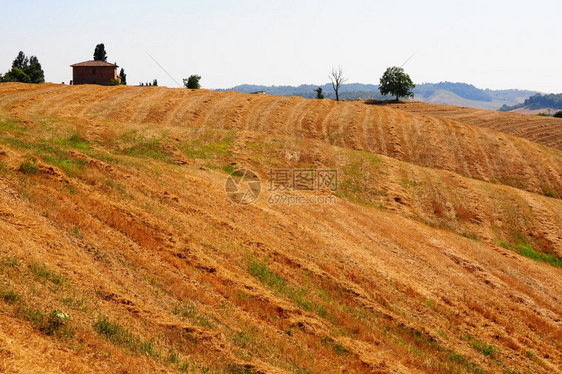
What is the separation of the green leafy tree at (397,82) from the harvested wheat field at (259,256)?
66.9m

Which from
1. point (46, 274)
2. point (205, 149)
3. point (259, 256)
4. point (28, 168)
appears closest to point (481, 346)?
point (259, 256)

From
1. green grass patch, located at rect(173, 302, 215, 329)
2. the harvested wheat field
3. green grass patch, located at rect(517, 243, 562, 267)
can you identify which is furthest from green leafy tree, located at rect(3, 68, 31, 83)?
green grass patch, located at rect(517, 243, 562, 267)

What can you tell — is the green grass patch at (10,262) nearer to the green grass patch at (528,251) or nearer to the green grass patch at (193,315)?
the green grass patch at (193,315)

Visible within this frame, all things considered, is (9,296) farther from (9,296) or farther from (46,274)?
(46,274)

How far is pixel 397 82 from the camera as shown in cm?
10638

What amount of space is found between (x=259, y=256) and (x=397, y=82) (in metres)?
98.0

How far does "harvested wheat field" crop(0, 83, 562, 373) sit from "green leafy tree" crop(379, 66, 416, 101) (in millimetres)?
66869

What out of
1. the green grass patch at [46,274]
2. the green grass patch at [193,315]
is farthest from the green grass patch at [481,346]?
the green grass patch at [46,274]

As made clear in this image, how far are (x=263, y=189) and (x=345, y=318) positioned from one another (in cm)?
1617

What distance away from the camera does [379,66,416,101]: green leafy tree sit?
348 feet

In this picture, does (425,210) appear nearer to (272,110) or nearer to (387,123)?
(387,123)

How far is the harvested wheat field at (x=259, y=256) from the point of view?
1134cm

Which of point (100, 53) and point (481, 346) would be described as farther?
point (100, 53)

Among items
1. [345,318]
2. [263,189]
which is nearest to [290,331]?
[345,318]
